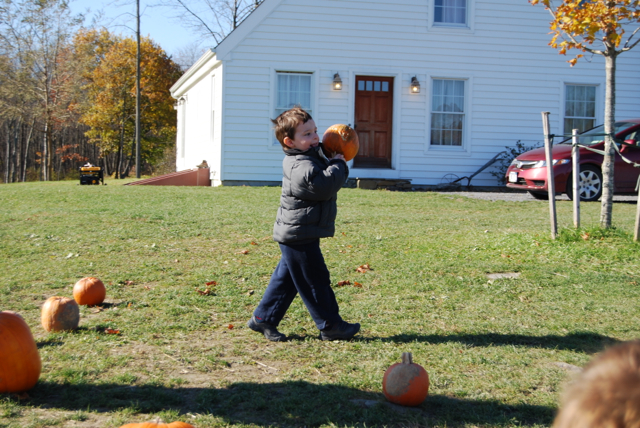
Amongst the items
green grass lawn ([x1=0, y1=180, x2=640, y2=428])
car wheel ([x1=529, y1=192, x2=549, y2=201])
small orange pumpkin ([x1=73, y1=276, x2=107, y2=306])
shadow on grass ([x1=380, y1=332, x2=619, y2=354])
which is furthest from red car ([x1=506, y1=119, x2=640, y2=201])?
small orange pumpkin ([x1=73, y1=276, x2=107, y2=306])

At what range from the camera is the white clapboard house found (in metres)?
16.2

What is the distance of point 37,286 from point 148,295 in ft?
3.46

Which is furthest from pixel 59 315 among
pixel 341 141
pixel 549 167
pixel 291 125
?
pixel 549 167

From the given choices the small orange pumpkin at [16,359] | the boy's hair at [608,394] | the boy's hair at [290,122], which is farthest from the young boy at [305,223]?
the boy's hair at [608,394]

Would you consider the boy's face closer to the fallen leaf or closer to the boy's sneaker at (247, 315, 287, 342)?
the boy's sneaker at (247, 315, 287, 342)

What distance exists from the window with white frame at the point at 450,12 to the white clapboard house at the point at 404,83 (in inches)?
1.2

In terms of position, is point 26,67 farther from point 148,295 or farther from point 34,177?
point 148,295

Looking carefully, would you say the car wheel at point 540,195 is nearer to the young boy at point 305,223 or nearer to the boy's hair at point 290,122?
the young boy at point 305,223

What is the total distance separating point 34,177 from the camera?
1831 inches

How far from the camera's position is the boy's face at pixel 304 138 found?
3644 mm

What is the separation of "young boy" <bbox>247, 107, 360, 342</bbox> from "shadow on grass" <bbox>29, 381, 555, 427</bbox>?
0.84 meters

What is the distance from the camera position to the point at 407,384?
9.04 ft

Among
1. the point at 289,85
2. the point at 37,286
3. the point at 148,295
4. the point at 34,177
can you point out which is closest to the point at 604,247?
the point at 148,295

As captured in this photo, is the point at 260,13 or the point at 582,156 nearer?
the point at 582,156
